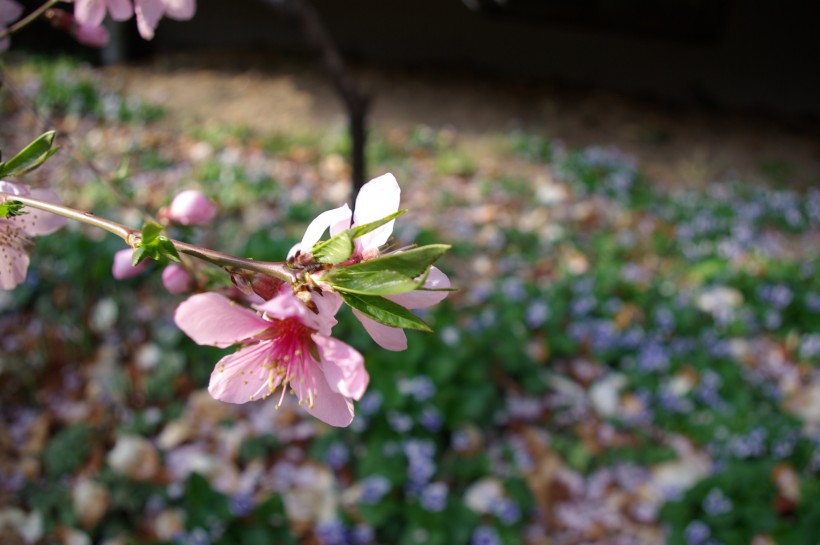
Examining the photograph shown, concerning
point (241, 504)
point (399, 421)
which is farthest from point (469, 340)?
point (241, 504)

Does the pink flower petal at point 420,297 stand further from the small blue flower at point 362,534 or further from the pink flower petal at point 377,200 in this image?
the small blue flower at point 362,534

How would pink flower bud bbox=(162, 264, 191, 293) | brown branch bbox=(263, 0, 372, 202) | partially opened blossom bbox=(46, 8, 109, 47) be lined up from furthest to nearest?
brown branch bbox=(263, 0, 372, 202), partially opened blossom bbox=(46, 8, 109, 47), pink flower bud bbox=(162, 264, 191, 293)

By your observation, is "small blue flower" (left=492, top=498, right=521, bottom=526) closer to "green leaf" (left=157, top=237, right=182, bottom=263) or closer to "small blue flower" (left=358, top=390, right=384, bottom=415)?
"small blue flower" (left=358, top=390, right=384, bottom=415)

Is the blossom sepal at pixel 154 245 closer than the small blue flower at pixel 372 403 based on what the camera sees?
Yes

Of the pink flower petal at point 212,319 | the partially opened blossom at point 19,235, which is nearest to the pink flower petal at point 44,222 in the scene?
the partially opened blossom at point 19,235

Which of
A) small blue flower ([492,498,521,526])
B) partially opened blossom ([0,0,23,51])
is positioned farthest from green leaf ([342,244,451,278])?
small blue flower ([492,498,521,526])
